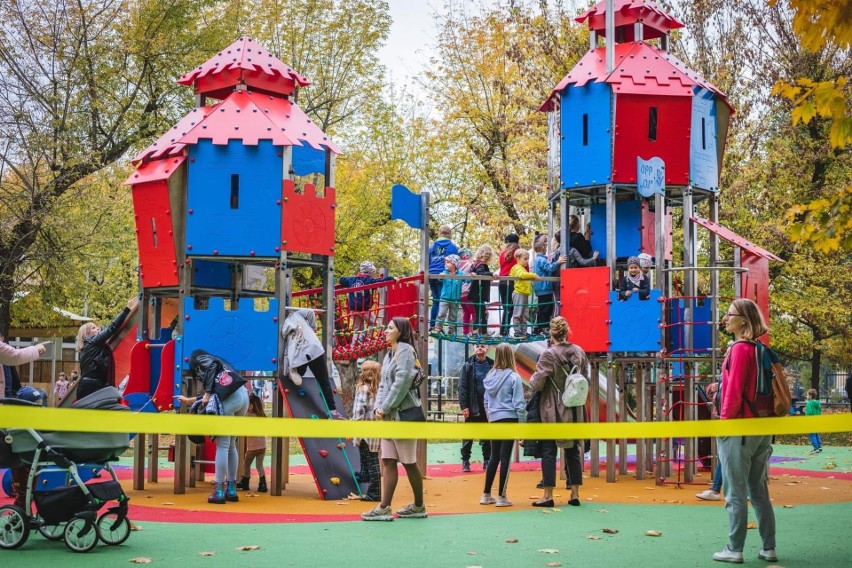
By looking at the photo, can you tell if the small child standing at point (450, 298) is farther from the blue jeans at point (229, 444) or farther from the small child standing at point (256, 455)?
the blue jeans at point (229, 444)

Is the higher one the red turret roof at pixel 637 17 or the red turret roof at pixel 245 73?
the red turret roof at pixel 637 17

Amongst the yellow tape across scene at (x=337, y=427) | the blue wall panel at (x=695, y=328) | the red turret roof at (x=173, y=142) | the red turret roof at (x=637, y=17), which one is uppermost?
the red turret roof at (x=637, y=17)

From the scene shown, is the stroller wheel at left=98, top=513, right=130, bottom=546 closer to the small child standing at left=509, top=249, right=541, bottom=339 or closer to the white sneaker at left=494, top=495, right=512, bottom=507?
the white sneaker at left=494, top=495, right=512, bottom=507

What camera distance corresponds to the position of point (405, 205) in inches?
611

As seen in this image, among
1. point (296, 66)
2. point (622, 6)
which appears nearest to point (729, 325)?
point (622, 6)

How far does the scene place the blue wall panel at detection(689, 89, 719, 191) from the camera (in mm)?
15914

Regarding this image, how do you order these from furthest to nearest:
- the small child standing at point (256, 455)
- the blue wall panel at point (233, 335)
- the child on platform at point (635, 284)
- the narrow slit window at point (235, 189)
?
1. the child on platform at point (635, 284)
2. the narrow slit window at point (235, 189)
3. the blue wall panel at point (233, 335)
4. the small child standing at point (256, 455)

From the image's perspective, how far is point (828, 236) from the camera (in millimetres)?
8281

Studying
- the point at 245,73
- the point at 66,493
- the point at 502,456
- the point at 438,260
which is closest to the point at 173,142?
the point at 245,73

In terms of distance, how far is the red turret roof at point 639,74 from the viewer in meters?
15.7

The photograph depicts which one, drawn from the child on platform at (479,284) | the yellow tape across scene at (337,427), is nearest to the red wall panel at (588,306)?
the child on platform at (479,284)

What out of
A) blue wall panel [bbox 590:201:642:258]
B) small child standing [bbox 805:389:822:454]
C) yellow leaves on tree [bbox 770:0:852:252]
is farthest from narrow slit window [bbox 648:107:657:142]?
small child standing [bbox 805:389:822:454]

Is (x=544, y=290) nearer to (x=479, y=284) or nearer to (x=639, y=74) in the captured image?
(x=479, y=284)

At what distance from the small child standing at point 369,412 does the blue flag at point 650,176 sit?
5390mm
